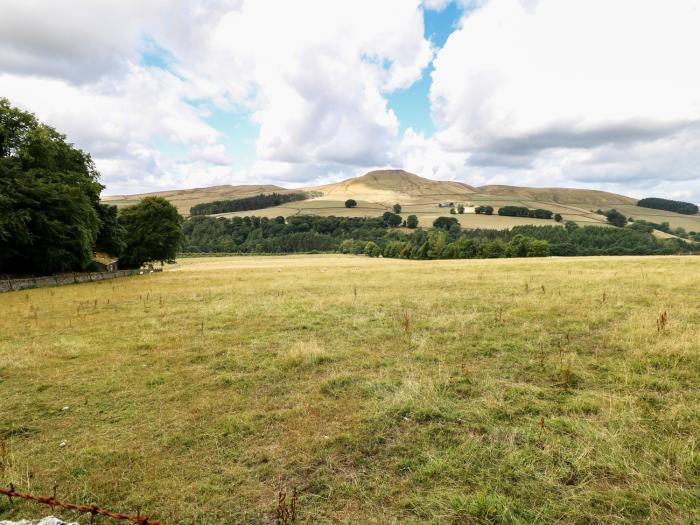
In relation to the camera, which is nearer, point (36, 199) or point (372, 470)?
point (372, 470)

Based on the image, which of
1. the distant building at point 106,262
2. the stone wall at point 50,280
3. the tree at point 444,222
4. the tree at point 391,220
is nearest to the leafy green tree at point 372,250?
the tree at point 444,222

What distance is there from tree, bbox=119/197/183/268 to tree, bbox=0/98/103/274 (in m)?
15.5

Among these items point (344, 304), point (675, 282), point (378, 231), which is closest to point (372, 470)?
point (344, 304)

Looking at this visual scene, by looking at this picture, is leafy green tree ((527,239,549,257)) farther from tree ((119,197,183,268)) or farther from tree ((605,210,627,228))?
tree ((119,197,183,268))

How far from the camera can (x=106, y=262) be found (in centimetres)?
4566

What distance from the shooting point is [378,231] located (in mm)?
153750

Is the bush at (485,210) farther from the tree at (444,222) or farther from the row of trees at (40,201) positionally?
the row of trees at (40,201)

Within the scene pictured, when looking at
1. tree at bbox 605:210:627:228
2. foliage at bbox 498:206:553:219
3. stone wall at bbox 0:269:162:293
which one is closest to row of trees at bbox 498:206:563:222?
foliage at bbox 498:206:553:219

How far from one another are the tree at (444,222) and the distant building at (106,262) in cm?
12388

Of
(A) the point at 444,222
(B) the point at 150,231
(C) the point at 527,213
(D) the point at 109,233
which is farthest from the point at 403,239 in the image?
(D) the point at 109,233

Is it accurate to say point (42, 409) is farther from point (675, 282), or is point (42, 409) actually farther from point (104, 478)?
point (675, 282)

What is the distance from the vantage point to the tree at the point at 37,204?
28125mm

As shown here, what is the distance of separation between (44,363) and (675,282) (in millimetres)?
25148

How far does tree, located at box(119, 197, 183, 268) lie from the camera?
A: 50.1 meters
